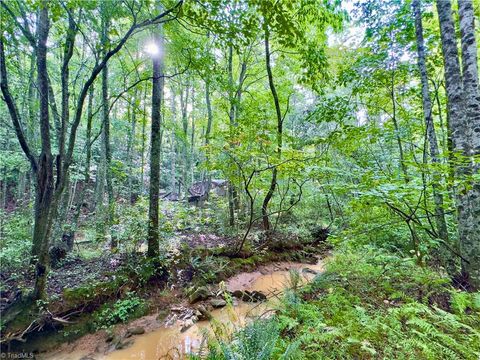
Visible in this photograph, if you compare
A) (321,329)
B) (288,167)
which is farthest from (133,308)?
(288,167)

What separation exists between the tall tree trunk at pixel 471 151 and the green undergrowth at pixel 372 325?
16.8 inches

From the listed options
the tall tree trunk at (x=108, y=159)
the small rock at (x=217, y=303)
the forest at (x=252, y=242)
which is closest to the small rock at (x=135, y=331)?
the forest at (x=252, y=242)

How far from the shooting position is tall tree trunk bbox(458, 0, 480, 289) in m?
3.14

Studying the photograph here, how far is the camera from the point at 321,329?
2.88 meters

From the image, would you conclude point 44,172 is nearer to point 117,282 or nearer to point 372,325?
point 117,282

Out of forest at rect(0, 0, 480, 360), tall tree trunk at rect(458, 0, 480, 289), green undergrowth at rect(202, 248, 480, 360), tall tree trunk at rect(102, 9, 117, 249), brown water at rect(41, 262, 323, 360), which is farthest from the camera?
tall tree trunk at rect(102, 9, 117, 249)

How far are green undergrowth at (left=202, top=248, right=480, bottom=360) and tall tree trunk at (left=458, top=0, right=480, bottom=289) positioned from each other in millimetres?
426

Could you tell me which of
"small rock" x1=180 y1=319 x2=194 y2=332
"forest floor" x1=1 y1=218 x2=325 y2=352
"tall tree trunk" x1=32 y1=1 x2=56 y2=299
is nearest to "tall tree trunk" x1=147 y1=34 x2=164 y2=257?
"forest floor" x1=1 y1=218 x2=325 y2=352

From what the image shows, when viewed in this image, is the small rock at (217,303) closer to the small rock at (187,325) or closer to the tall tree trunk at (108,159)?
the small rock at (187,325)

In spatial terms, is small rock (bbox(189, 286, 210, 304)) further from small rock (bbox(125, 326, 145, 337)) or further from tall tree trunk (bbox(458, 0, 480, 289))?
tall tree trunk (bbox(458, 0, 480, 289))

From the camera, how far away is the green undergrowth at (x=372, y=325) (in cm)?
236

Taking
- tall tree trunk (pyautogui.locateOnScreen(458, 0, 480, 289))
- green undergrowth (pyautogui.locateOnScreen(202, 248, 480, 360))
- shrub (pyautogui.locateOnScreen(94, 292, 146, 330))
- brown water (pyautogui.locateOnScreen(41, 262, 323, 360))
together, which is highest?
tall tree trunk (pyautogui.locateOnScreen(458, 0, 480, 289))

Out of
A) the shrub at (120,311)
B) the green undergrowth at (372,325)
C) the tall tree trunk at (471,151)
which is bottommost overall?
the shrub at (120,311)

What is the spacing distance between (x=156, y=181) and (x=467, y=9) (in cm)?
614
